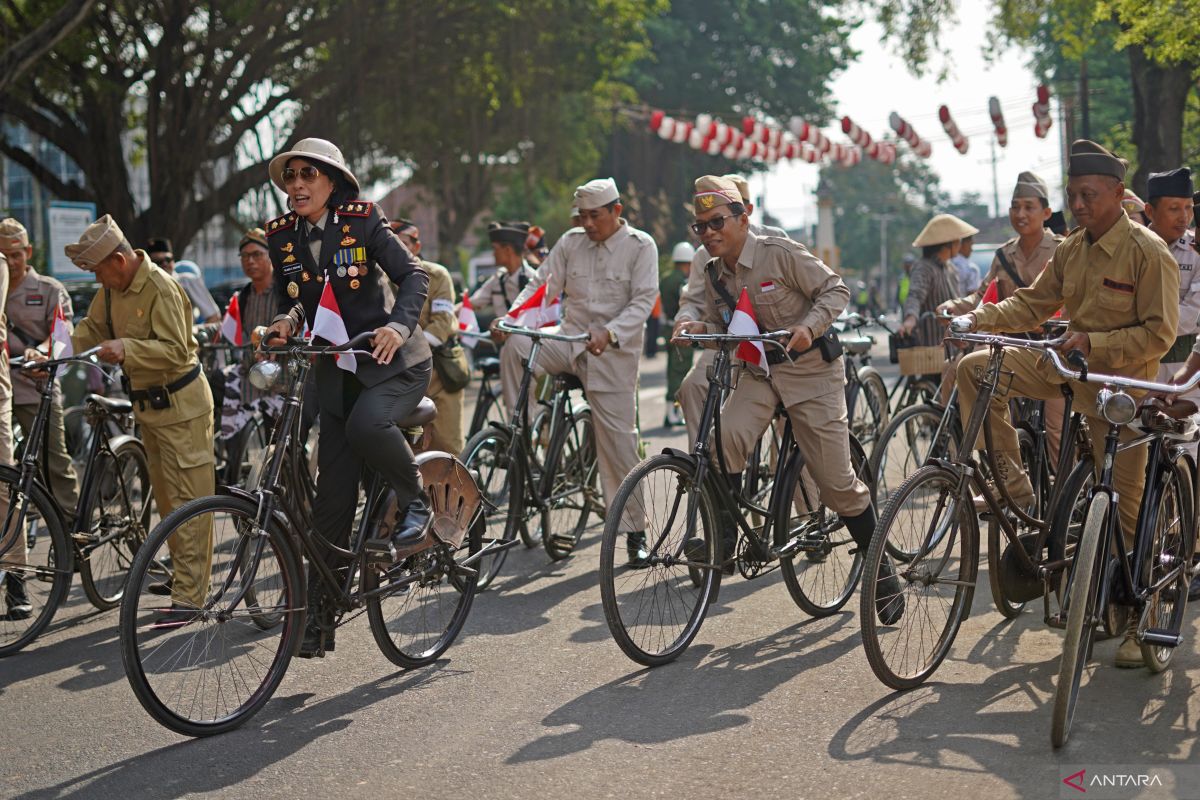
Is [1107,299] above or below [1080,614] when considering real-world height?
above

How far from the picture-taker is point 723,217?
621cm

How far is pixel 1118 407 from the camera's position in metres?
4.63

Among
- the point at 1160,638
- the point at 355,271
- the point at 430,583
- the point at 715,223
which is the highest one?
the point at 715,223

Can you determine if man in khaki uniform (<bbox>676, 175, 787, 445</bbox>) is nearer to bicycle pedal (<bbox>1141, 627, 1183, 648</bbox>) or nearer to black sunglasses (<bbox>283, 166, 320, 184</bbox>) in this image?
black sunglasses (<bbox>283, 166, 320, 184</bbox>)

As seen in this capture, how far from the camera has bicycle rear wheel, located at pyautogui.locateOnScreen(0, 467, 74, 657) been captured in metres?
6.20

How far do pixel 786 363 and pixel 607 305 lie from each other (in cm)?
193

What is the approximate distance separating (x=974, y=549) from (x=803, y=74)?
149 feet

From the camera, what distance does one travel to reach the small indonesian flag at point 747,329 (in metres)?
6.03

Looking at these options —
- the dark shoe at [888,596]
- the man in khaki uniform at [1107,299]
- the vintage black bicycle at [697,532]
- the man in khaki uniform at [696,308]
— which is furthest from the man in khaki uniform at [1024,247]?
the dark shoe at [888,596]

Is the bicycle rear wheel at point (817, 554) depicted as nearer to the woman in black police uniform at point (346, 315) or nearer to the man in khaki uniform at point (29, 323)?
the woman in black police uniform at point (346, 315)

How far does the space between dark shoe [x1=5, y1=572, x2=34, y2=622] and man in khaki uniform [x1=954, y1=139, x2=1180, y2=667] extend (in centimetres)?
404

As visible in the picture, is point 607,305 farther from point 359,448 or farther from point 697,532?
point 359,448

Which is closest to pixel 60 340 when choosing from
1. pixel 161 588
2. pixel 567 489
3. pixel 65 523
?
pixel 65 523

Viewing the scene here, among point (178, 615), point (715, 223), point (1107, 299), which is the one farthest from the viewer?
point (715, 223)
